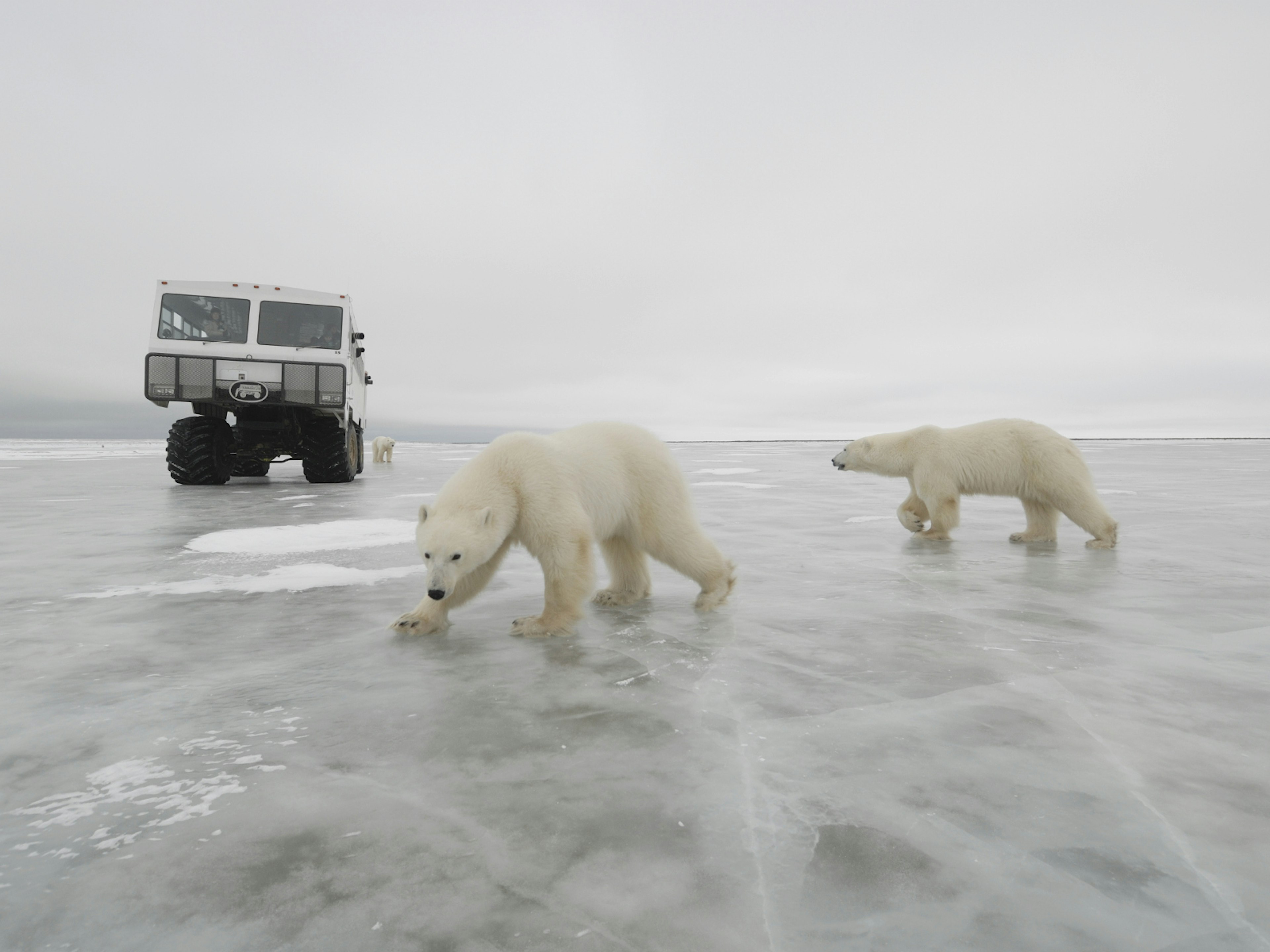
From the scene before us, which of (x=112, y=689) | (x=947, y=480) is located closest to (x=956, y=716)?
(x=112, y=689)

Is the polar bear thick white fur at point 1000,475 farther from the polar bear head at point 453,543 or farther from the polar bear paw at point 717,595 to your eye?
the polar bear head at point 453,543

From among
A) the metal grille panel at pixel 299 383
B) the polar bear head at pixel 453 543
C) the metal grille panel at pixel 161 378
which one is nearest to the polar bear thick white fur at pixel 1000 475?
the polar bear head at pixel 453 543

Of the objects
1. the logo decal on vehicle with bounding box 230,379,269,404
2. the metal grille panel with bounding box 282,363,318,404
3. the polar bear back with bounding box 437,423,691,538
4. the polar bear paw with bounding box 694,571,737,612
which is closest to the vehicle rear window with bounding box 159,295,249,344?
the logo decal on vehicle with bounding box 230,379,269,404

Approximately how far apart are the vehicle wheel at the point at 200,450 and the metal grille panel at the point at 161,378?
1.00 meters

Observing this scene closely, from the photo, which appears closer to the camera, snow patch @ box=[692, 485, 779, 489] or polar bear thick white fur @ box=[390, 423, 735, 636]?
polar bear thick white fur @ box=[390, 423, 735, 636]

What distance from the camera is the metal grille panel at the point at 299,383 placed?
9.41m

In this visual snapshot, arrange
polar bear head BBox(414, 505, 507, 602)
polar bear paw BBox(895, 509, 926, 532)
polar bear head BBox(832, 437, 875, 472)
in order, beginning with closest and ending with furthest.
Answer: polar bear head BBox(414, 505, 507, 602)
polar bear paw BBox(895, 509, 926, 532)
polar bear head BBox(832, 437, 875, 472)

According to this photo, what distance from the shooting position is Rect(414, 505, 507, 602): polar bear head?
8.75ft

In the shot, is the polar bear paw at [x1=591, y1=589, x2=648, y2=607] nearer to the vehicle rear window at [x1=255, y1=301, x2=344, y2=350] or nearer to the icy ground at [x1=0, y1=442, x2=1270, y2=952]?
the icy ground at [x1=0, y1=442, x2=1270, y2=952]

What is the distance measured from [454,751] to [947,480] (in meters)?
4.87

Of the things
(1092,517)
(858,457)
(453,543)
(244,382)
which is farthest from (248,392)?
(1092,517)

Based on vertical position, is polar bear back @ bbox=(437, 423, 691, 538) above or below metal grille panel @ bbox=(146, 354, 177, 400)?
below

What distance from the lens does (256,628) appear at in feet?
9.69

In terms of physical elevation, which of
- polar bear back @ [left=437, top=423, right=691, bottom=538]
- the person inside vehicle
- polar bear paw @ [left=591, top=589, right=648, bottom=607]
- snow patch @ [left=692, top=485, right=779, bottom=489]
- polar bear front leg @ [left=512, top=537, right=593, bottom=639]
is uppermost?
the person inside vehicle
